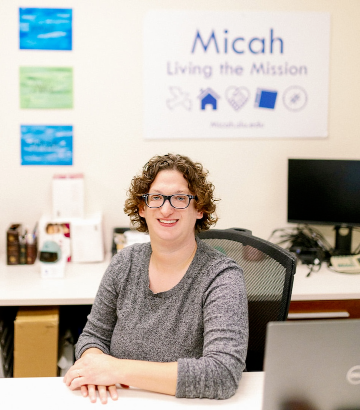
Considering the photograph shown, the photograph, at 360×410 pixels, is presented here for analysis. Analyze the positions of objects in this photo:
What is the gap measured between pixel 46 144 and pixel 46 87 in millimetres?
309

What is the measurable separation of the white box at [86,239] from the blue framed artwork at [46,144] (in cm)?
38

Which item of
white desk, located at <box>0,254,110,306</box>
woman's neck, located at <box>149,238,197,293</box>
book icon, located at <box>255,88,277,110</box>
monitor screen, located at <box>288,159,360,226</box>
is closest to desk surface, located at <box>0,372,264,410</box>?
woman's neck, located at <box>149,238,197,293</box>

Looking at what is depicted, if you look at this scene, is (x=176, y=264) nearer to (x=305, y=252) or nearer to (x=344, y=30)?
(x=305, y=252)

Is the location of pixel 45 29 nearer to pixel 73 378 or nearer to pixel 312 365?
pixel 73 378

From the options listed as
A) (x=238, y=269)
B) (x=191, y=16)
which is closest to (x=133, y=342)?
(x=238, y=269)

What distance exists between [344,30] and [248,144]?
2.75 feet

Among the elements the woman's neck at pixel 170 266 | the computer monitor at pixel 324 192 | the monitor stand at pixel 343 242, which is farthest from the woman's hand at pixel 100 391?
the monitor stand at pixel 343 242

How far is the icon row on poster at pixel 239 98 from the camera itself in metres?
2.80

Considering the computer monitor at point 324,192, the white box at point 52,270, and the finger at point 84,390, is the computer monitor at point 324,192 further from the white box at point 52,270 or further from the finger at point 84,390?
the finger at point 84,390

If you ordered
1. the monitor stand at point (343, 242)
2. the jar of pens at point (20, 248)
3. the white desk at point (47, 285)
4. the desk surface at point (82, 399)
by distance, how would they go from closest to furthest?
the desk surface at point (82, 399)
the white desk at point (47, 285)
the jar of pens at point (20, 248)
the monitor stand at point (343, 242)

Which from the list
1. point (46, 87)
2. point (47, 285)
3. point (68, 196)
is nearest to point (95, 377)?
point (47, 285)

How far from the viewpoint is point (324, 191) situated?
2752 mm

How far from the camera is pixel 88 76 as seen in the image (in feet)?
9.06

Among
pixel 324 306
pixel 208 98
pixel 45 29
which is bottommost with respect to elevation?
pixel 324 306
